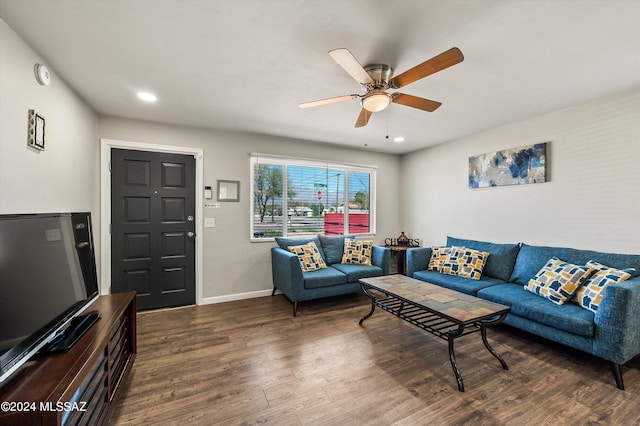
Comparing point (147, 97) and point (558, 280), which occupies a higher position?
point (147, 97)

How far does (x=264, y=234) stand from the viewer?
3.96 m

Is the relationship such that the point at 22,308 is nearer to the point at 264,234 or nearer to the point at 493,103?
the point at 264,234

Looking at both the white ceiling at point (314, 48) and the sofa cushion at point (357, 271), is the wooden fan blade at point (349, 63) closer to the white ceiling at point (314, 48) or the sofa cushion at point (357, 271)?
the white ceiling at point (314, 48)

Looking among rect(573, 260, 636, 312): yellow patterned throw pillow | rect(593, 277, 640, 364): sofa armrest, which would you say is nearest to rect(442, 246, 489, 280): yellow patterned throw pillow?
rect(573, 260, 636, 312): yellow patterned throw pillow

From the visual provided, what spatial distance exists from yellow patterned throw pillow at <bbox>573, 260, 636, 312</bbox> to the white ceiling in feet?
5.40

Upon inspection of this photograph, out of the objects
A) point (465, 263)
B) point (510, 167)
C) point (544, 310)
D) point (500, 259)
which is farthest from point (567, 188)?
point (544, 310)

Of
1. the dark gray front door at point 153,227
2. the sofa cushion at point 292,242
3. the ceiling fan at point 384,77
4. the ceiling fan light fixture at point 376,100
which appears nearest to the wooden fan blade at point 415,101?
the ceiling fan at point 384,77

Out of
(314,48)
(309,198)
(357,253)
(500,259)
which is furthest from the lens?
(309,198)

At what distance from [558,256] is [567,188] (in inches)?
30.3

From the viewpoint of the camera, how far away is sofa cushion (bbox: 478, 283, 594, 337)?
204 cm

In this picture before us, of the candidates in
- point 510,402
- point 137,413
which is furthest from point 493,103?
point 137,413

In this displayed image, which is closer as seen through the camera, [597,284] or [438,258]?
[597,284]

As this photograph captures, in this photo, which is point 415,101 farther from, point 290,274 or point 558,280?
point 290,274

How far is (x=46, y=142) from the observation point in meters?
2.01
